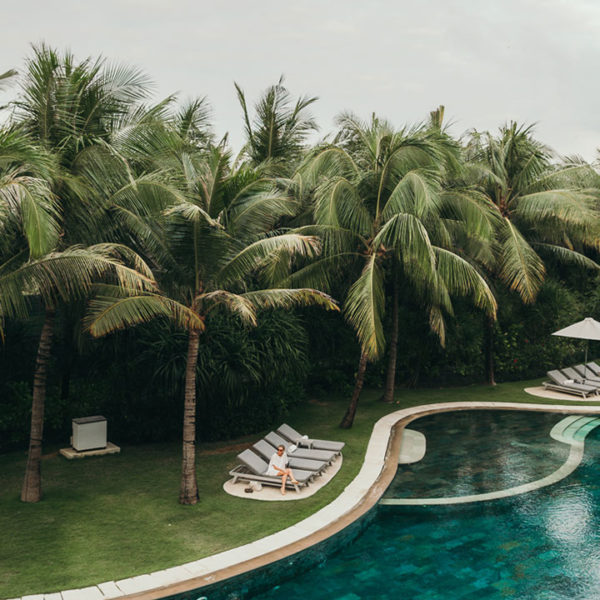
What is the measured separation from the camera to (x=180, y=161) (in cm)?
1007

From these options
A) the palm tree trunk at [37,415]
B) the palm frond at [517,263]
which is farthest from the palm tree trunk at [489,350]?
the palm tree trunk at [37,415]

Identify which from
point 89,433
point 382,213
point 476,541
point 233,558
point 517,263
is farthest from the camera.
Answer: point 517,263

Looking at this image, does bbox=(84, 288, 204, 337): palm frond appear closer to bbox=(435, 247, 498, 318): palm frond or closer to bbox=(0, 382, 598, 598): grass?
bbox=(0, 382, 598, 598): grass

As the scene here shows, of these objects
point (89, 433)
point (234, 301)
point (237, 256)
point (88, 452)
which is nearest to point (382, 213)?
point (237, 256)

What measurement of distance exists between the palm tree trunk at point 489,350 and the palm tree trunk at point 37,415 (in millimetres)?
14316

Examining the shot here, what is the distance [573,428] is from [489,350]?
5113mm

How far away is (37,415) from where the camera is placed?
9.35m

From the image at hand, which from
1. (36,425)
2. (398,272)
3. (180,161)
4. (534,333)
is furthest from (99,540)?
(534,333)

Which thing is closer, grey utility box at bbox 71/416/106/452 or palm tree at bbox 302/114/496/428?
grey utility box at bbox 71/416/106/452

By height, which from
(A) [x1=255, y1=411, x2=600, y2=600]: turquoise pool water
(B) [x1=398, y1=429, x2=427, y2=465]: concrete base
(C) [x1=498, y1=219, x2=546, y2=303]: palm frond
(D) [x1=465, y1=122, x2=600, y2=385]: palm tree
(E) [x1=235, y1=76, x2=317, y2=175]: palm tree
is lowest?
(A) [x1=255, y1=411, x2=600, y2=600]: turquoise pool water

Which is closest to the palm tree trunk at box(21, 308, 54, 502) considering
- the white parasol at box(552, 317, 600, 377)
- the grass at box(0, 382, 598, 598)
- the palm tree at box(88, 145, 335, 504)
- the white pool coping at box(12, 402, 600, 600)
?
the grass at box(0, 382, 598, 598)

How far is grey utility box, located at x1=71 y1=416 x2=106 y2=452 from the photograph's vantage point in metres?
12.0

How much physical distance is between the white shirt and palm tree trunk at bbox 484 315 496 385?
1103 cm

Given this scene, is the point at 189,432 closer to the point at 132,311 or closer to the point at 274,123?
the point at 132,311
